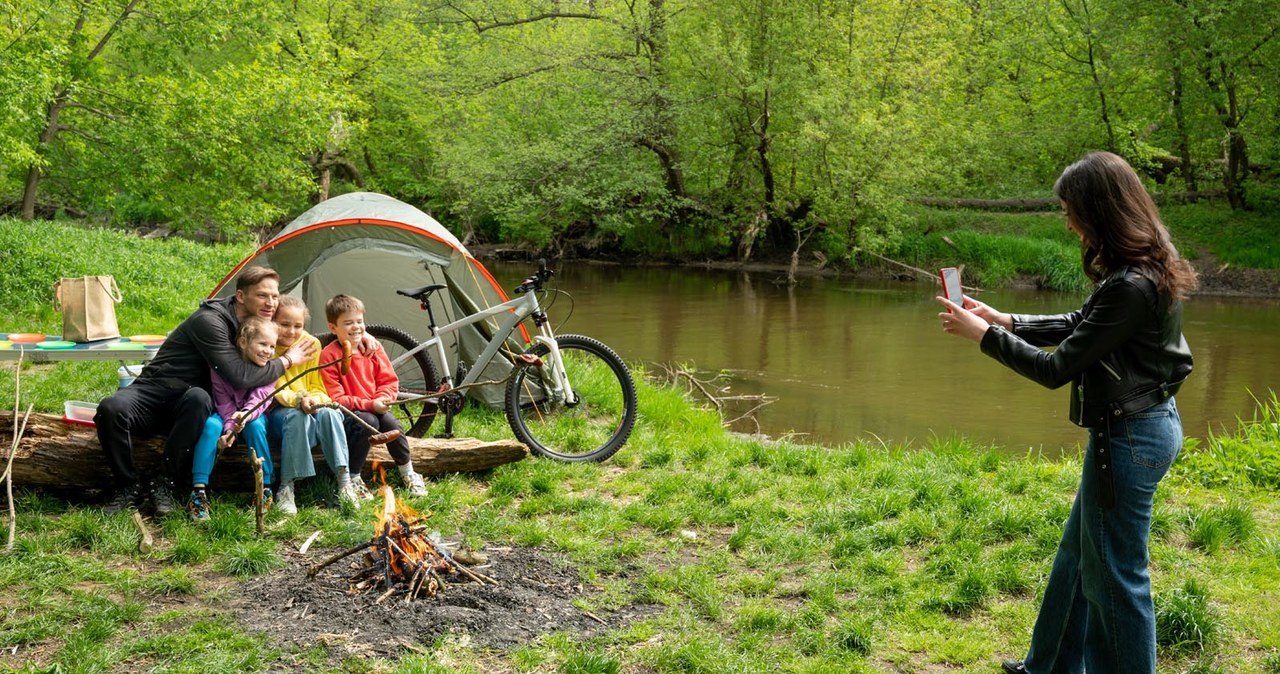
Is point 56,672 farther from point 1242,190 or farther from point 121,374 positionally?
point 1242,190

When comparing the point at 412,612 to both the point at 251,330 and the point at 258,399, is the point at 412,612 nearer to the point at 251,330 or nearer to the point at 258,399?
the point at 258,399

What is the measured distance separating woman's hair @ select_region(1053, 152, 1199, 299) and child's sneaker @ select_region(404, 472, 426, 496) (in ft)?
11.5

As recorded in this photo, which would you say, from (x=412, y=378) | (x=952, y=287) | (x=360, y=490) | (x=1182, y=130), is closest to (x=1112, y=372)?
(x=952, y=287)

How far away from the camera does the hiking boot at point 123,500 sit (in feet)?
15.9

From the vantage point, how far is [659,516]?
5164 mm

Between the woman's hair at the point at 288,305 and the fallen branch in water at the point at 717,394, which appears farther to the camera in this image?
the fallen branch in water at the point at 717,394

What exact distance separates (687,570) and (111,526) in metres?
2.61

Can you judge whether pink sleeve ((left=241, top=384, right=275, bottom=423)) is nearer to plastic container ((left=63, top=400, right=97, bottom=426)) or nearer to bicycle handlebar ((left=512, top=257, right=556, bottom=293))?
plastic container ((left=63, top=400, right=97, bottom=426))

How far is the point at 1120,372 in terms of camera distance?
9.48 feet

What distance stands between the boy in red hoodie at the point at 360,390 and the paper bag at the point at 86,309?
1955 mm

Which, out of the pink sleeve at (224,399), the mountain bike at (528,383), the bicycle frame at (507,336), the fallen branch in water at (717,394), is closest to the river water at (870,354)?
the fallen branch in water at (717,394)

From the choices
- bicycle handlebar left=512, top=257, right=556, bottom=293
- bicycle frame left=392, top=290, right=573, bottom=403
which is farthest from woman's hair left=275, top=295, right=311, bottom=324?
bicycle handlebar left=512, top=257, right=556, bottom=293

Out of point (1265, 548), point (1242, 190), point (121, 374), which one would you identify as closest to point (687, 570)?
point (1265, 548)

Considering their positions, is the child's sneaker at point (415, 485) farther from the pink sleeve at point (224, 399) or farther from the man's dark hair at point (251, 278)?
the man's dark hair at point (251, 278)
